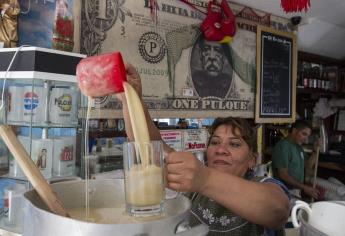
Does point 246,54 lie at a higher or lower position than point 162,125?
higher

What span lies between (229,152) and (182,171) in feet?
2.15

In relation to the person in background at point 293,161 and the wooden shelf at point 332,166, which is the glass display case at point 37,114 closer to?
the person in background at point 293,161

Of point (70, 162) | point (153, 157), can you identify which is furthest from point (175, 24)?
point (153, 157)

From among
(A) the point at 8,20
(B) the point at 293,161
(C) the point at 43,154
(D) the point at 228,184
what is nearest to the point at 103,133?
(C) the point at 43,154

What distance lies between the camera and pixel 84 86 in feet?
2.70

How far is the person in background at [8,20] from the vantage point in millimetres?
1604

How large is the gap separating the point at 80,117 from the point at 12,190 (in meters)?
0.54

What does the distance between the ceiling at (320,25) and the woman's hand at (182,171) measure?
239 centimetres

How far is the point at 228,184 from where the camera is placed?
90cm

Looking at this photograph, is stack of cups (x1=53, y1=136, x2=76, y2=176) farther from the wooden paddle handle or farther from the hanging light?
the hanging light

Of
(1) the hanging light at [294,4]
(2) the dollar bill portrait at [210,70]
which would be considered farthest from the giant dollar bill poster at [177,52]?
(1) the hanging light at [294,4]

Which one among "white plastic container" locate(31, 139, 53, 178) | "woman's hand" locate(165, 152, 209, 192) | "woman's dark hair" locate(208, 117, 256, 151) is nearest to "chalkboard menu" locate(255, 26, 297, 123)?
"woman's dark hair" locate(208, 117, 256, 151)

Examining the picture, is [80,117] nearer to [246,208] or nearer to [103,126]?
[103,126]

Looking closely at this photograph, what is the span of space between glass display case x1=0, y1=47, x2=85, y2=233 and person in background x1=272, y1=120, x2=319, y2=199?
2.65 meters
